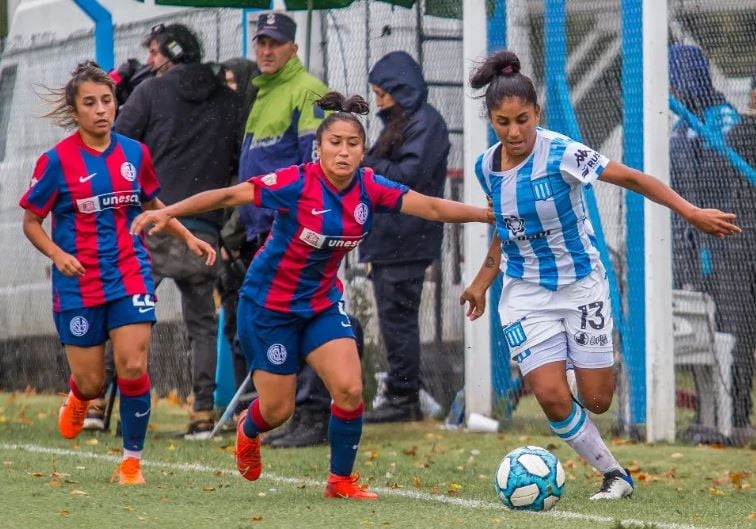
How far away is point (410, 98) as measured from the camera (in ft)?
33.2

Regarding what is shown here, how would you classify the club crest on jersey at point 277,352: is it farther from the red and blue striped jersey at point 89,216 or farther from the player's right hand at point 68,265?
the player's right hand at point 68,265

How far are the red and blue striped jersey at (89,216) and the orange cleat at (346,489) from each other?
148cm

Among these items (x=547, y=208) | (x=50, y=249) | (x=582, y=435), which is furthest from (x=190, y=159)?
(x=582, y=435)

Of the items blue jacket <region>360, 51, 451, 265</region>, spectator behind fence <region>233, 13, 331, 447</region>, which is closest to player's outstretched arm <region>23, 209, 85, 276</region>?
spectator behind fence <region>233, 13, 331, 447</region>

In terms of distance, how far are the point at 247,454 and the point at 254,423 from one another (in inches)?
6.9

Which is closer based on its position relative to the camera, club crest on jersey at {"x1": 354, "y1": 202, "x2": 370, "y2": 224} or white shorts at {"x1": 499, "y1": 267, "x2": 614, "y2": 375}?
white shorts at {"x1": 499, "y1": 267, "x2": 614, "y2": 375}

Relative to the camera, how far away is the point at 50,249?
7.59 metres

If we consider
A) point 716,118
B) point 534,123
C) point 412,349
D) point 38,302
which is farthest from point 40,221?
point 38,302

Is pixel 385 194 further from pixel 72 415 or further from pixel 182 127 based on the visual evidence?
pixel 182 127

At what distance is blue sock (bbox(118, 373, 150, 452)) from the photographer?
766 centimetres

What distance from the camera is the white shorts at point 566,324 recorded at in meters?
7.02

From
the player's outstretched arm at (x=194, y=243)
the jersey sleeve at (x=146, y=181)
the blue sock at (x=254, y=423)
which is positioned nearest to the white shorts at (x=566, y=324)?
the blue sock at (x=254, y=423)

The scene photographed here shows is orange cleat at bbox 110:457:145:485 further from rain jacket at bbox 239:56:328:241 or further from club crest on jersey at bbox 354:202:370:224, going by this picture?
rain jacket at bbox 239:56:328:241

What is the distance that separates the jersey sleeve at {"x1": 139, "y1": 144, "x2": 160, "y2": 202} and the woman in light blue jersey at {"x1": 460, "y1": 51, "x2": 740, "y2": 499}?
1877 millimetres
